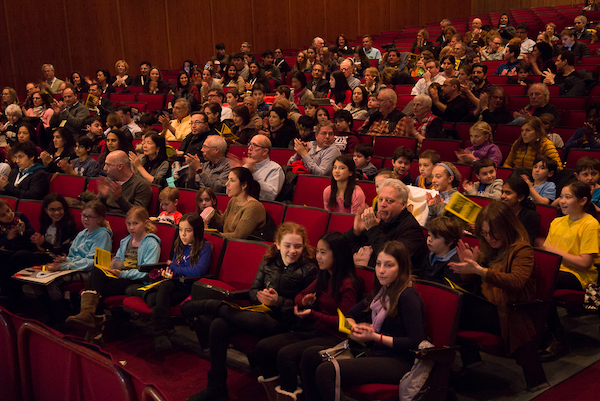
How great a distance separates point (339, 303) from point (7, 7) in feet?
27.9

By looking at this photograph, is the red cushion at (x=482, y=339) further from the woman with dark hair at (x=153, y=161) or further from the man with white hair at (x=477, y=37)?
the man with white hair at (x=477, y=37)

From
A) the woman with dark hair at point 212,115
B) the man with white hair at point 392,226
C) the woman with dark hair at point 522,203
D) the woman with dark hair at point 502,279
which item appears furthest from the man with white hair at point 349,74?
the woman with dark hair at point 502,279

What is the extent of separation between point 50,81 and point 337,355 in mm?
7627

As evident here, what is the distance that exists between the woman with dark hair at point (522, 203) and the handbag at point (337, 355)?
1.24 meters

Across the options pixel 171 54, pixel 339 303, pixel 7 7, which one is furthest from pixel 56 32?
pixel 339 303

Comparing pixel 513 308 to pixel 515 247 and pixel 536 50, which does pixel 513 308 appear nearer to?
pixel 515 247

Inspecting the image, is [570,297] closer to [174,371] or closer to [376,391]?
[376,391]

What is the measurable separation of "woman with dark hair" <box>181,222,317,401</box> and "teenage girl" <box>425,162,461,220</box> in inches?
32.9

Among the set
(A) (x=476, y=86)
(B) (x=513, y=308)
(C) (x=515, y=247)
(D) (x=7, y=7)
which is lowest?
(B) (x=513, y=308)

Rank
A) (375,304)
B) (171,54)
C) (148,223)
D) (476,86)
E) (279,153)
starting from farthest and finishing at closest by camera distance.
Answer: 1. (171,54)
2. (476,86)
3. (279,153)
4. (148,223)
5. (375,304)

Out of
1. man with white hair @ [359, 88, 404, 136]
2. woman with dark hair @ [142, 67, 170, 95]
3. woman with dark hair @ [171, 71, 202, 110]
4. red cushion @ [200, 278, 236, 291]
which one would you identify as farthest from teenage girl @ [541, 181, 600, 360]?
woman with dark hair @ [142, 67, 170, 95]

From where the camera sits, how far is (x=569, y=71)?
576 cm

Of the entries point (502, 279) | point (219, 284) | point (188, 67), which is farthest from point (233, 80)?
point (502, 279)

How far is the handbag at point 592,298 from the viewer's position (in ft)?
8.84
